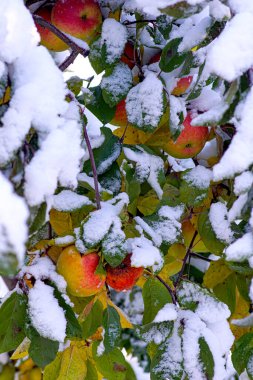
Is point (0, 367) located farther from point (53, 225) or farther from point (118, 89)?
point (118, 89)

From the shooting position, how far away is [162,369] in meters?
1.06

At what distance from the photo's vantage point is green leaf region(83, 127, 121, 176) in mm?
1117

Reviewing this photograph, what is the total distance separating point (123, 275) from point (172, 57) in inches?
13.9

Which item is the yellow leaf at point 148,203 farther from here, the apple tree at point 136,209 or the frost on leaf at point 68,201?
the frost on leaf at point 68,201

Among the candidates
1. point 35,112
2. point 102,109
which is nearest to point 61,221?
point 102,109

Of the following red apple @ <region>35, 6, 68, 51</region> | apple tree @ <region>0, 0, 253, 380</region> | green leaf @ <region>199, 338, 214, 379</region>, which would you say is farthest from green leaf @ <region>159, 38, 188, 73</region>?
green leaf @ <region>199, 338, 214, 379</region>

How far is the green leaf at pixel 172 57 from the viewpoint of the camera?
40.9 inches

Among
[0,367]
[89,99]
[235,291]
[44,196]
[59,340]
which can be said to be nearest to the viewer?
[44,196]

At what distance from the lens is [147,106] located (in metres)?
1.06

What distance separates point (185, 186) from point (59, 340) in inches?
13.1

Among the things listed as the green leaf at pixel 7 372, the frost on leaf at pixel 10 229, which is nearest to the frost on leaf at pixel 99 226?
the frost on leaf at pixel 10 229

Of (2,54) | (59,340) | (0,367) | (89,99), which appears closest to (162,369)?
(59,340)

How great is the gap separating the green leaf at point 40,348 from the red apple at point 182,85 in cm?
49

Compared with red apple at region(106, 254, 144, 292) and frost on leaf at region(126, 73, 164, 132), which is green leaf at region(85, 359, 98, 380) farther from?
frost on leaf at region(126, 73, 164, 132)
